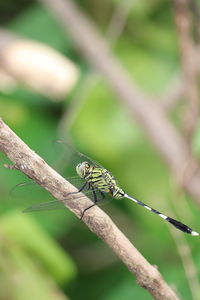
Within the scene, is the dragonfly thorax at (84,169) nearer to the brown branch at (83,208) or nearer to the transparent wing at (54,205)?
the transparent wing at (54,205)

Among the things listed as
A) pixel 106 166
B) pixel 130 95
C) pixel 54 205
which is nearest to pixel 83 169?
pixel 54 205

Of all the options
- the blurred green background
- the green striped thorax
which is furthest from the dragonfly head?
the blurred green background

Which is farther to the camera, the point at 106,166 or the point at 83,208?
the point at 106,166

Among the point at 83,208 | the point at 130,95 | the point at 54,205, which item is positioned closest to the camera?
the point at 83,208

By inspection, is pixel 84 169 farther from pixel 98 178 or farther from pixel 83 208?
pixel 83 208

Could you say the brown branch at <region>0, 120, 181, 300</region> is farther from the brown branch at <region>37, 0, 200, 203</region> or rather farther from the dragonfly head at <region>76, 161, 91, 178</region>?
the brown branch at <region>37, 0, 200, 203</region>

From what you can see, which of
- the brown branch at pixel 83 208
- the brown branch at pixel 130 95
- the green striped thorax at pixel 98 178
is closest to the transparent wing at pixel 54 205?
the green striped thorax at pixel 98 178

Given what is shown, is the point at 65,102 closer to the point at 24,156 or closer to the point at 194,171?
the point at 194,171
